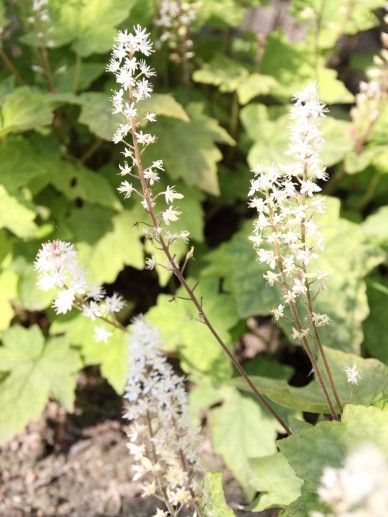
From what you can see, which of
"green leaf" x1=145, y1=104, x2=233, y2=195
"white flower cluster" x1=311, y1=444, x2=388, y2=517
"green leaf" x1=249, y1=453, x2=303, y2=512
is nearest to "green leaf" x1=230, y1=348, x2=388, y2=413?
"green leaf" x1=249, y1=453, x2=303, y2=512

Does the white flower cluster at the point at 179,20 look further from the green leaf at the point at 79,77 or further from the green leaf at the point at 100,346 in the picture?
the green leaf at the point at 100,346

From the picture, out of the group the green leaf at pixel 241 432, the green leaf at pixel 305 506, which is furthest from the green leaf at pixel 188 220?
the green leaf at pixel 305 506

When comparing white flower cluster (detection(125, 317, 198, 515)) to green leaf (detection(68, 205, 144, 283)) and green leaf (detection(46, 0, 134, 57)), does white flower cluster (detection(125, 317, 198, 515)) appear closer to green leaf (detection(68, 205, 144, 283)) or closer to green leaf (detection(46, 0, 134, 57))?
green leaf (detection(68, 205, 144, 283))

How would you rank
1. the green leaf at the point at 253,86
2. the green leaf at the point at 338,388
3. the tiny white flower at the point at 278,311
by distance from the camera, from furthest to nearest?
the green leaf at the point at 253,86
the green leaf at the point at 338,388
the tiny white flower at the point at 278,311

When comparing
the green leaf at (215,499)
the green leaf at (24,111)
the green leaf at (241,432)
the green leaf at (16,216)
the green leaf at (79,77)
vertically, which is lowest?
the green leaf at (241,432)

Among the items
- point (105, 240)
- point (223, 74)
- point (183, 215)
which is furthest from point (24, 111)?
point (223, 74)

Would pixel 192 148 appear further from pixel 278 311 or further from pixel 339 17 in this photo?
pixel 278 311

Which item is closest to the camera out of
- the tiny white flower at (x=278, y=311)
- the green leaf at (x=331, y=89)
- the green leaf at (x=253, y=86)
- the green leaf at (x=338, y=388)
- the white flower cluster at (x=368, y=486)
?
the white flower cluster at (x=368, y=486)
